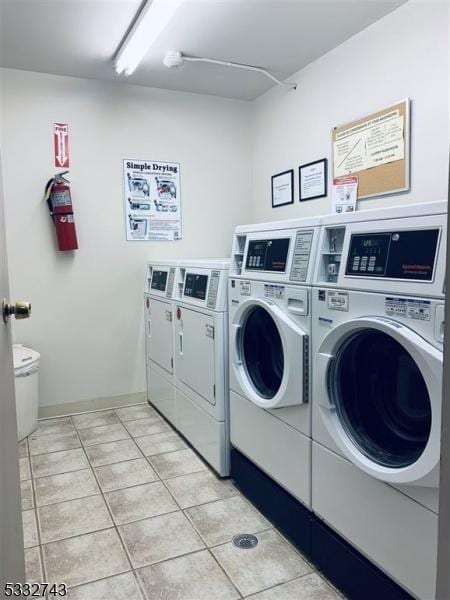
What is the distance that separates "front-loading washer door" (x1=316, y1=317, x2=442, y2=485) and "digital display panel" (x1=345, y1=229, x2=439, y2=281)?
164 millimetres

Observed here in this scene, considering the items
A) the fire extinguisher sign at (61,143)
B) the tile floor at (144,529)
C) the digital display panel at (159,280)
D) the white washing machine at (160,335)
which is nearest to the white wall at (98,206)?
the fire extinguisher sign at (61,143)

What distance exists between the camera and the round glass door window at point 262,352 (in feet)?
6.89

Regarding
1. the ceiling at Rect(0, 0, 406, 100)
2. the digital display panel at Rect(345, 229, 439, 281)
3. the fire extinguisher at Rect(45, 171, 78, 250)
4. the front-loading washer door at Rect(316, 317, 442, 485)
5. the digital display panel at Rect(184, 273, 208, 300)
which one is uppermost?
→ the ceiling at Rect(0, 0, 406, 100)

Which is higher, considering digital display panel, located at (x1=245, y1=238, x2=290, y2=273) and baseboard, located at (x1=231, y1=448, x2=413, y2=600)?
digital display panel, located at (x1=245, y1=238, x2=290, y2=273)

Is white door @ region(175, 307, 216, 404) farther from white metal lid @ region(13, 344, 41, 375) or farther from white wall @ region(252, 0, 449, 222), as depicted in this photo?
white wall @ region(252, 0, 449, 222)

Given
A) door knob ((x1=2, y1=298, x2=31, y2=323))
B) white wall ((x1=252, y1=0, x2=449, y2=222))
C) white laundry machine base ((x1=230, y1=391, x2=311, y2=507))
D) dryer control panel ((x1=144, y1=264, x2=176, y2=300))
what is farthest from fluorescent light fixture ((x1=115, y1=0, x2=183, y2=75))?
white laundry machine base ((x1=230, y1=391, x2=311, y2=507))

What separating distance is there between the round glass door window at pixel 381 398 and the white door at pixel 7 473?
1048 mm

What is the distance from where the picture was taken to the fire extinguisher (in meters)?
3.28

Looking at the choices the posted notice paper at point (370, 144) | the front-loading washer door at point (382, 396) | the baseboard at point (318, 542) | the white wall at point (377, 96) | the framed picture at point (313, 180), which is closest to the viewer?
the front-loading washer door at point (382, 396)

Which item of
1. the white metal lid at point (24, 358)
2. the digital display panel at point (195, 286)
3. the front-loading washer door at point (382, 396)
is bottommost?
the white metal lid at point (24, 358)

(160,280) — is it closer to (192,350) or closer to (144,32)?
(192,350)

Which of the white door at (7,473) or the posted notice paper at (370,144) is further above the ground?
the posted notice paper at (370,144)

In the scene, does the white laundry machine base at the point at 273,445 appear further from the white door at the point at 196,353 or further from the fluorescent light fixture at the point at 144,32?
the fluorescent light fixture at the point at 144,32

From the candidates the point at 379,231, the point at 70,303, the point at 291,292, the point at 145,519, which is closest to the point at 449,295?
the point at 379,231
